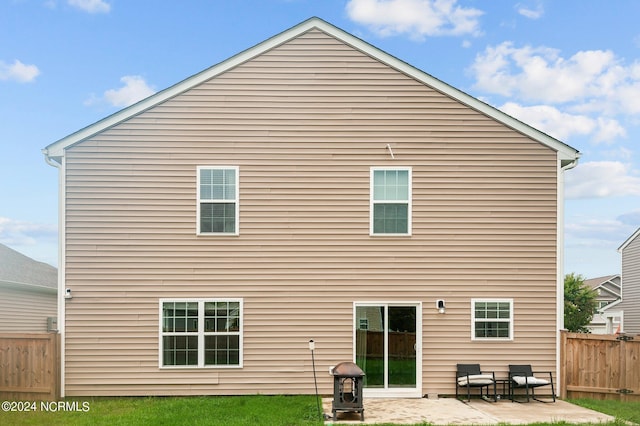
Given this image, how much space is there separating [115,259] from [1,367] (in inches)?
116

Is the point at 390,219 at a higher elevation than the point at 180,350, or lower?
higher

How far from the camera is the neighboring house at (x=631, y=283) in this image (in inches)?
1001

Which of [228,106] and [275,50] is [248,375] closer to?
[228,106]

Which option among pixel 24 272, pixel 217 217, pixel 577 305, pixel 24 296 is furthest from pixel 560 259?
pixel 577 305

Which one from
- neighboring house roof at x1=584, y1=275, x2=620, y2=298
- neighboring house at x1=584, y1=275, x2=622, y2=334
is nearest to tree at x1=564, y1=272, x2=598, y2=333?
neighboring house at x1=584, y1=275, x2=622, y2=334

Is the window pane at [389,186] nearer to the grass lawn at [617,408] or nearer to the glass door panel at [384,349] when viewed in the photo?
the glass door panel at [384,349]

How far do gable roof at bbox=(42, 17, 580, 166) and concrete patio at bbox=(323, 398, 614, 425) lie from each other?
15.9ft

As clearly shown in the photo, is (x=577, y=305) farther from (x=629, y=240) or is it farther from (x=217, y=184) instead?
(x=217, y=184)

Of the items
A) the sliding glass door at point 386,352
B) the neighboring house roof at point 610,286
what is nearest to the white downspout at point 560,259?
the sliding glass door at point 386,352

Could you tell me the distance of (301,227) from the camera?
1195 centimetres

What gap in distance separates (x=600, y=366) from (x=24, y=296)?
17.2 metres

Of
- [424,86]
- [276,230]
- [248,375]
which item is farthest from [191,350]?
[424,86]

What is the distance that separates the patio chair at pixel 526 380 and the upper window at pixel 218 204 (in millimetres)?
6021

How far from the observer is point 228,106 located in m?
12.1
